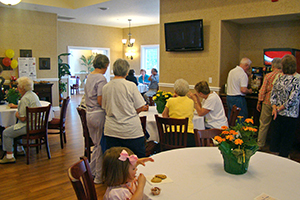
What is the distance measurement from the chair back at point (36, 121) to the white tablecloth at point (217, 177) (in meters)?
2.58

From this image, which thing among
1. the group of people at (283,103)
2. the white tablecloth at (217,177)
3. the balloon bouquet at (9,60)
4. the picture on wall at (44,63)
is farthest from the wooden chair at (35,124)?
the picture on wall at (44,63)

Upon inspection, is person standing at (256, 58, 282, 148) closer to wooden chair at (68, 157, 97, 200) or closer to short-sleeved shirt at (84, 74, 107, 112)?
short-sleeved shirt at (84, 74, 107, 112)

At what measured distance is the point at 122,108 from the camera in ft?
8.59

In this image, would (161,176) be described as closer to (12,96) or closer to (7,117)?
(7,117)

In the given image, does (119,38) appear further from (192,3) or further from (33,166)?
(33,166)

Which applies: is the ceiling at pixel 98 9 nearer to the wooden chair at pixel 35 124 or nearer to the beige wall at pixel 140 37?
the beige wall at pixel 140 37

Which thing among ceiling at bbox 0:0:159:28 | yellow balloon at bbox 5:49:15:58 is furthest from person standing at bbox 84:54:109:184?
yellow balloon at bbox 5:49:15:58

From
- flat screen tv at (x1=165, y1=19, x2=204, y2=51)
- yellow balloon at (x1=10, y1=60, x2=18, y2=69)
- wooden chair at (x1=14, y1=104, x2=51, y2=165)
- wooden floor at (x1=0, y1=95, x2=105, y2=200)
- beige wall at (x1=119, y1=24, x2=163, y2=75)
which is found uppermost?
beige wall at (x1=119, y1=24, x2=163, y2=75)

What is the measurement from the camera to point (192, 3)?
5871 millimetres

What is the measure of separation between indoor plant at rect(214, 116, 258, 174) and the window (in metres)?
9.74

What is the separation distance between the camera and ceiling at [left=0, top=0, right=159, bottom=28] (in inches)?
292

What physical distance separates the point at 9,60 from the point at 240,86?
258 inches

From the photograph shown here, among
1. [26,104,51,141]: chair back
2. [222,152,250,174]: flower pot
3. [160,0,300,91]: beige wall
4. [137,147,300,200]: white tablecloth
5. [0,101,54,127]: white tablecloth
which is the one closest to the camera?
[137,147,300,200]: white tablecloth

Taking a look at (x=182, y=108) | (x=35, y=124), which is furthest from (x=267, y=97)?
(x=35, y=124)
